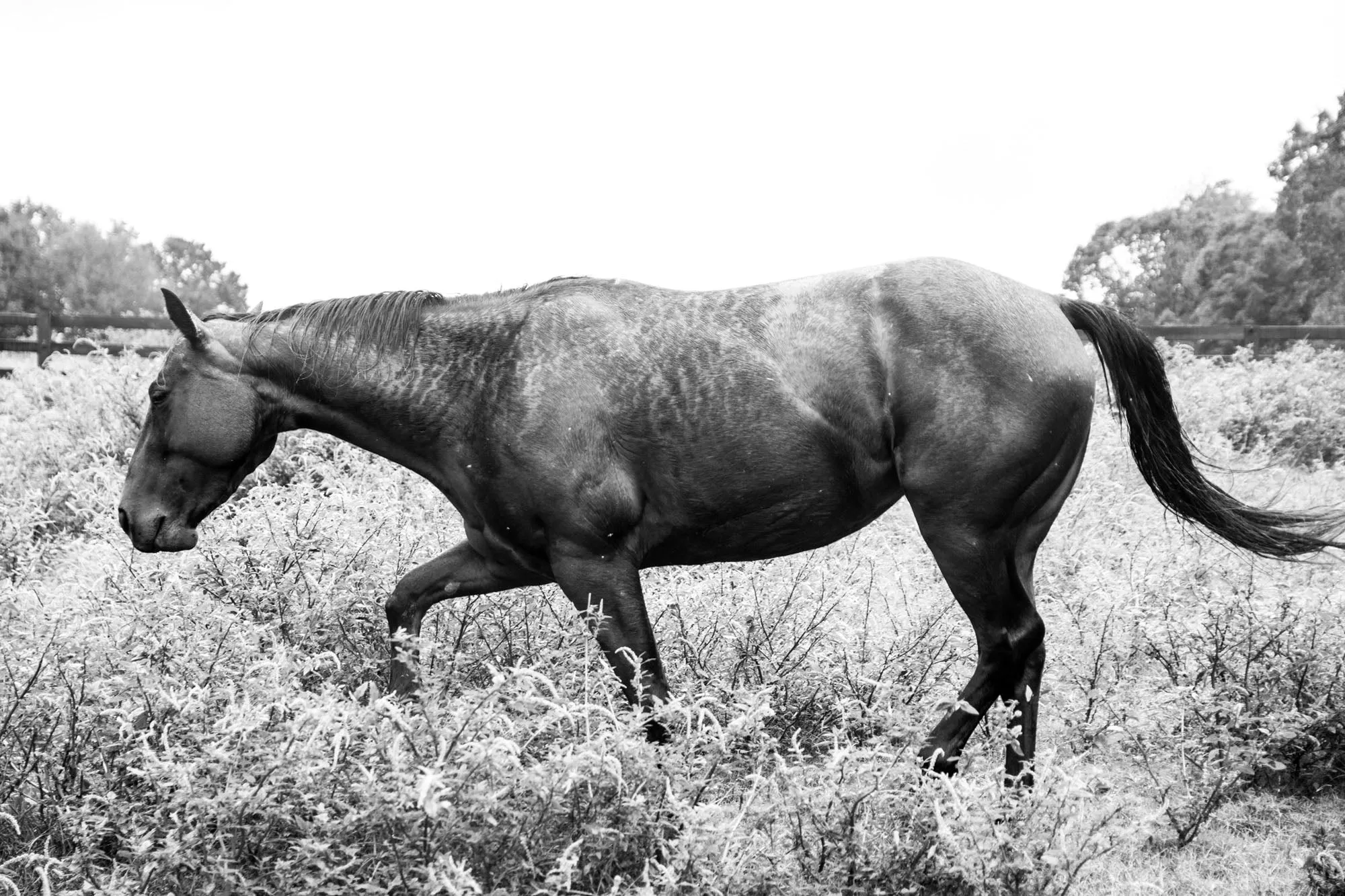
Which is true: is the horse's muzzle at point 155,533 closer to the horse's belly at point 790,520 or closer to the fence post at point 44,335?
the horse's belly at point 790,520

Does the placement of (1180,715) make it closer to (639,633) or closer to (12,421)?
(639,633)

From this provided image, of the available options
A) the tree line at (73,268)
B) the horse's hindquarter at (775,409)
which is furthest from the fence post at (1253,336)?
the tree line at (73,268)

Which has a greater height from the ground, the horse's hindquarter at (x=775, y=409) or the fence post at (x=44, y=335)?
the fence post at (x=44, y=335)

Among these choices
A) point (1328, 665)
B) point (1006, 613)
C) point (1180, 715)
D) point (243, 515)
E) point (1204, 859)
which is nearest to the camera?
point (1204, 859)

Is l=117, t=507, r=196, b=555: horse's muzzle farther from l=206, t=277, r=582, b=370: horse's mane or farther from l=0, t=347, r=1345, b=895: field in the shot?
l=206, t=277, r=582, b=370: horse's mane

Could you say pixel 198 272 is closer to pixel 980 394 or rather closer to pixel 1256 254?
pixel 1256 254

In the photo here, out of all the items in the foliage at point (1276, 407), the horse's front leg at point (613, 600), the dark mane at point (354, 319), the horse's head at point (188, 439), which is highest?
the dark mane at point (354, 319)

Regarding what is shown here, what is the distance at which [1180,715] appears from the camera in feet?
13.3

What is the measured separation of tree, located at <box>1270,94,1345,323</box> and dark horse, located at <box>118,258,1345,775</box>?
72.9 feet

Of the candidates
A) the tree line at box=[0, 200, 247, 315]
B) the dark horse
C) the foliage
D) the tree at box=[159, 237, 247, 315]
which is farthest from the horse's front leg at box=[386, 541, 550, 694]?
the tree at box=[159, 237, 247, 315]

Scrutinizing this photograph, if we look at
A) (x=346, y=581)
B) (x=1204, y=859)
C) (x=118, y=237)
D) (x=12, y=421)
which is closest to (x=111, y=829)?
(x=346, y=581)

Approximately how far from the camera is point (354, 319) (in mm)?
3986

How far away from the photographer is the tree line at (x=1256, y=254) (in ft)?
74.4

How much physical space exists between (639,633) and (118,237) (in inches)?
2473
